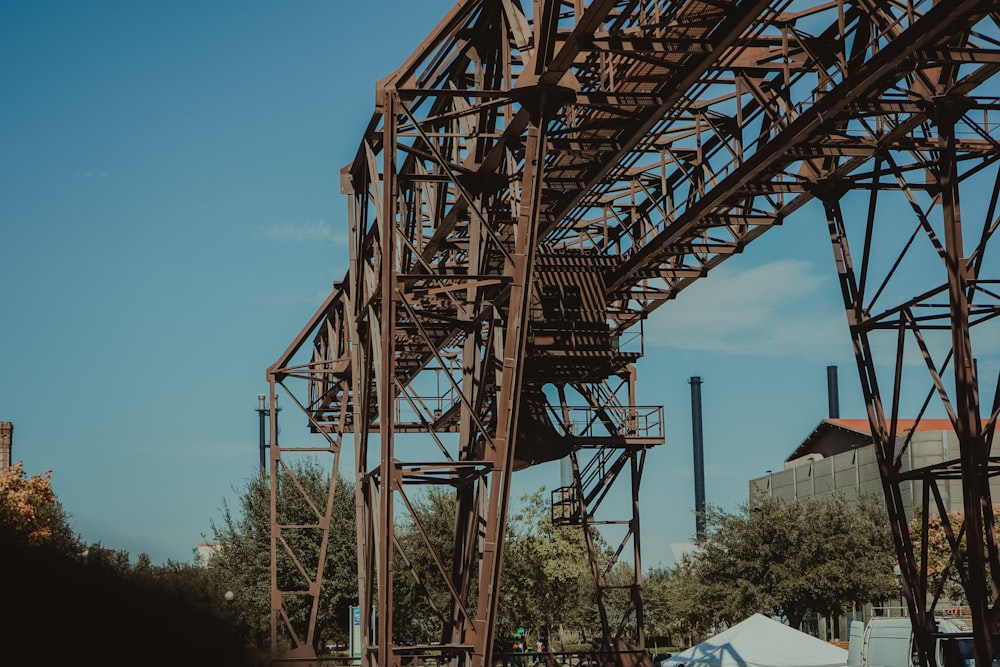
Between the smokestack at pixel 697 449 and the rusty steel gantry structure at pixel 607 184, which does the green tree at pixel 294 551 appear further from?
the smokestack at pixel 697 449

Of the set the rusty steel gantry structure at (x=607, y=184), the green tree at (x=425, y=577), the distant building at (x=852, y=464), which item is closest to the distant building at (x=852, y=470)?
the distant building at (x=852, y=464)

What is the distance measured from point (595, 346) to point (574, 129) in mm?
9326

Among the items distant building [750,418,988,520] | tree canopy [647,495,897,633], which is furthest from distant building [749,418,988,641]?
tree canopy [647,495,897,633]

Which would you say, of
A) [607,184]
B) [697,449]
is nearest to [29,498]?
[607,184]

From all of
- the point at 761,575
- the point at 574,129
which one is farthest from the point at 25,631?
the point at 761,575

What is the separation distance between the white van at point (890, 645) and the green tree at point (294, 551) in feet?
87.9

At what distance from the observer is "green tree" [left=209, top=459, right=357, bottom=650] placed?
49.2 metres

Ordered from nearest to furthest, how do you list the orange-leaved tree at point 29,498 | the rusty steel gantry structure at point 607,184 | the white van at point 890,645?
the rusty steel gantry structure at point 607,184
the white van at point 890,645
the orange-leaved tree at point 29,498

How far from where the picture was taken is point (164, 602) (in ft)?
9.66

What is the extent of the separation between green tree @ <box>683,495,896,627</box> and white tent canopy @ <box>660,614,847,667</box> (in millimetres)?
15802

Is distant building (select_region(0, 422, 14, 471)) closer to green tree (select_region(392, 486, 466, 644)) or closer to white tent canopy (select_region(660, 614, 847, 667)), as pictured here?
green tree (select_region(392, 486, 466, 644))

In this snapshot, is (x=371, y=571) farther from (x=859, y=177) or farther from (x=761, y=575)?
(x=761, y=575)

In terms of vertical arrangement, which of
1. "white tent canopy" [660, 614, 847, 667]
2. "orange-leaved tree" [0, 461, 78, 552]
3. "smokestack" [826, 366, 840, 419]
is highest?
"smokestack" [826, 366, 840, 419]

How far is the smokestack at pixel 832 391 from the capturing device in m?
90.4
